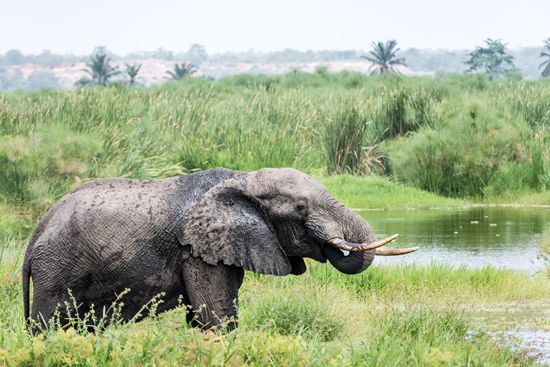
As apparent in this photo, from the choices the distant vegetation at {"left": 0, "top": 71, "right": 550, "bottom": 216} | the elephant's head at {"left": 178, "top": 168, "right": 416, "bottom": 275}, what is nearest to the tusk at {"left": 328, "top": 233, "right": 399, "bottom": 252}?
the elephant's head at {"left": 178, "top": 168, "right": 416, "bottom": 275}

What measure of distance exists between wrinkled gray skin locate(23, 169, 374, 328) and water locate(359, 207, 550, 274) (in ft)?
23.9

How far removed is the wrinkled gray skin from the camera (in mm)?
7008

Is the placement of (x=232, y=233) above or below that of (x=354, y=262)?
above

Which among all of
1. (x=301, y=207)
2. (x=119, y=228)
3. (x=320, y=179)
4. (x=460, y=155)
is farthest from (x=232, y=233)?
(x=460, y=155)

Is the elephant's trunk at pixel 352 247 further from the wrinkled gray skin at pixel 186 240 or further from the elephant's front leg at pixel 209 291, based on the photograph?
the elephant's front leg at pixel 209 291

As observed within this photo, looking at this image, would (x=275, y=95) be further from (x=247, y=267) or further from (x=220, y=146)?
(x=247, y=267)

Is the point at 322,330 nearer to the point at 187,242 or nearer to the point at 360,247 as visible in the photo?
the point at 360,247

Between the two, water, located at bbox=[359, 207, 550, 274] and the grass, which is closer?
the grass

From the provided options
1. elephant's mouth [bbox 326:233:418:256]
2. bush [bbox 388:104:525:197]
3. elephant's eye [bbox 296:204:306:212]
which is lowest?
bush [bbox 388:104:525:197]

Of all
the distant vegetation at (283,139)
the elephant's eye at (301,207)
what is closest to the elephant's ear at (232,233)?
the elephant's eye at (301,207)

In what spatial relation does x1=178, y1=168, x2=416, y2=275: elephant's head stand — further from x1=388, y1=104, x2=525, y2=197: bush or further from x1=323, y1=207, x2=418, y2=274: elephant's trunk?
x1=388, y1=104, x2=525, y2=197: bush

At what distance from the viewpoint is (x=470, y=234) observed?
19.5 meters

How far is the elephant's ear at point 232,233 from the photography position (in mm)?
6977

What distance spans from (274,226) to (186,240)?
0.57 metres
